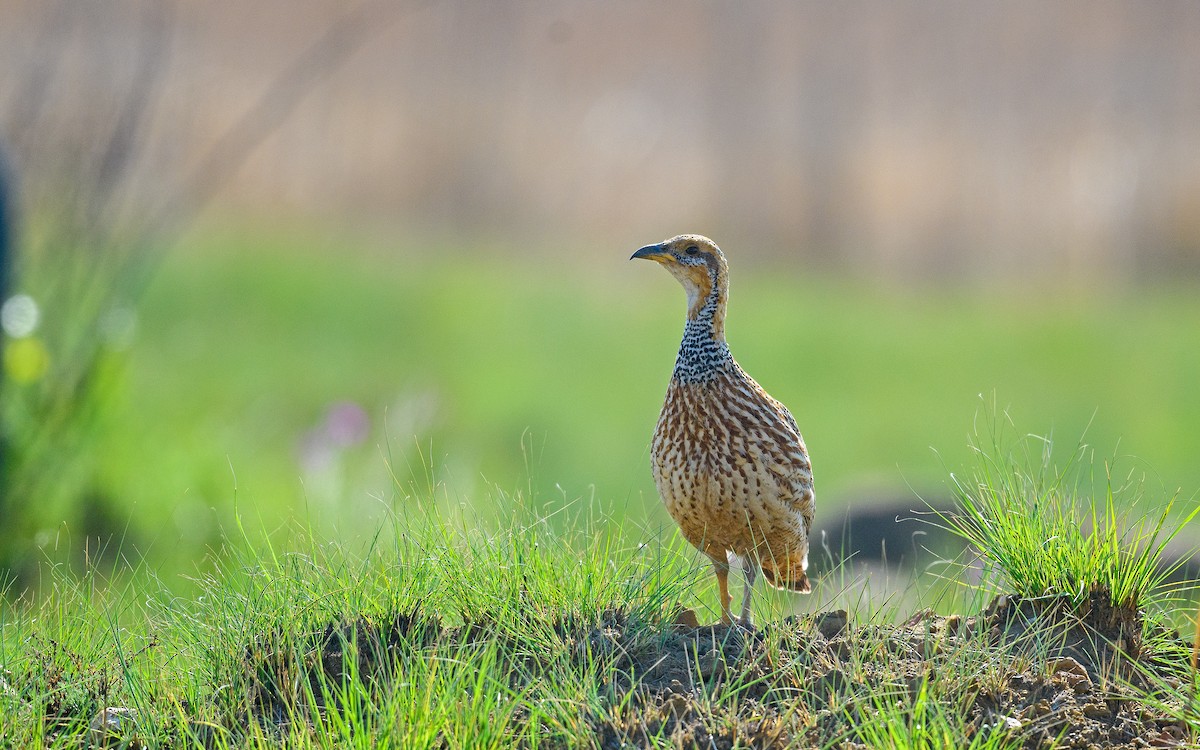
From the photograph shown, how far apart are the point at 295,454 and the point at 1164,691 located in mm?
6739

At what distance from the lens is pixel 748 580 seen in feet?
13.3

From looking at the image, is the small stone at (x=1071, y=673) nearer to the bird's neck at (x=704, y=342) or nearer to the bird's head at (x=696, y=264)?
the bird's neck at (x=704, y=342)

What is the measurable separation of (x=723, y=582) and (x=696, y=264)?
931 mm

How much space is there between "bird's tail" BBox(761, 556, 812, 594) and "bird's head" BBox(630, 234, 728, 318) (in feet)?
2.58

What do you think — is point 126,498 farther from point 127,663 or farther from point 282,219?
point 282,219

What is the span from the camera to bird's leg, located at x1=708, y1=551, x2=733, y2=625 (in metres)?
3.94

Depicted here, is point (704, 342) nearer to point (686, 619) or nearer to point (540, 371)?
point (686, 619)

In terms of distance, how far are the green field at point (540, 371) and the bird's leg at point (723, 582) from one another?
352cm

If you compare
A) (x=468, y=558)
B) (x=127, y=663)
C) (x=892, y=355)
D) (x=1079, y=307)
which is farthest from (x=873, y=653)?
(x=1079, y=307)

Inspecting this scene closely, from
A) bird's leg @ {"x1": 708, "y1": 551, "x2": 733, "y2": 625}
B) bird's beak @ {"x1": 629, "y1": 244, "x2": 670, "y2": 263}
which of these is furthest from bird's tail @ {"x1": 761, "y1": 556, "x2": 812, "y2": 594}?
bird's beak @ {"x1": 629, "y1": 244, "x2": 670, "y2": 263}

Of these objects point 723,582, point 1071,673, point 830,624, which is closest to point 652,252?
point 723,582

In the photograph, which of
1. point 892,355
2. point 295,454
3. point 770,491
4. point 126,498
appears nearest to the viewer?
point 770,491

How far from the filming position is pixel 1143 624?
12.5ft

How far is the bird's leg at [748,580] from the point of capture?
153 inches
